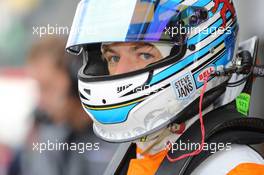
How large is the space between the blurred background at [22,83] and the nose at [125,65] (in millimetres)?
618

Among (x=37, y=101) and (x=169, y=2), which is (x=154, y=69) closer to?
(x=169, y=2)

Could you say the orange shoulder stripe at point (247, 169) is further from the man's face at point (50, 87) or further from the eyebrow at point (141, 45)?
the man's face at point (50, 87)

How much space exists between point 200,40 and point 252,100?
513mm

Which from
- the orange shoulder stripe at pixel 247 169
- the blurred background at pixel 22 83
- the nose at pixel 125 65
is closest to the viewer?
the orange shoulder stripe at pixel 247 169

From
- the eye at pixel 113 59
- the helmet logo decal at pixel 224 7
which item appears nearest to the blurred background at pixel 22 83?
the eye at pixel 113 59

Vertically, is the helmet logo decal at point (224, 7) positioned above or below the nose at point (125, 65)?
above

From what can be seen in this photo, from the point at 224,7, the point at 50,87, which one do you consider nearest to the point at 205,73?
the point at 224,7

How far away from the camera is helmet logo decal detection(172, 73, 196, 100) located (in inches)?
36.9

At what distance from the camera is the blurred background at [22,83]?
5.16 feet

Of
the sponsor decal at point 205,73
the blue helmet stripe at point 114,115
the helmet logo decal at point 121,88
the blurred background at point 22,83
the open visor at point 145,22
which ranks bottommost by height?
the blurred background at point 22,83

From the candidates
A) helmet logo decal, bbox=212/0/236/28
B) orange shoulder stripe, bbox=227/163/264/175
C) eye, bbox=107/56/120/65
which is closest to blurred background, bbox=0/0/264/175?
eye, bbox=107/56/120/65

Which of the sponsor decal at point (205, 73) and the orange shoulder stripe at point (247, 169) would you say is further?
the sponsor decal at point (205, 73)

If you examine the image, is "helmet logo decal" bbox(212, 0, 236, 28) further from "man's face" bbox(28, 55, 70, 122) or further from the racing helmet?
"man's face" bbox(28, 55, 70, 122)

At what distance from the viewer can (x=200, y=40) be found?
0.96 m
